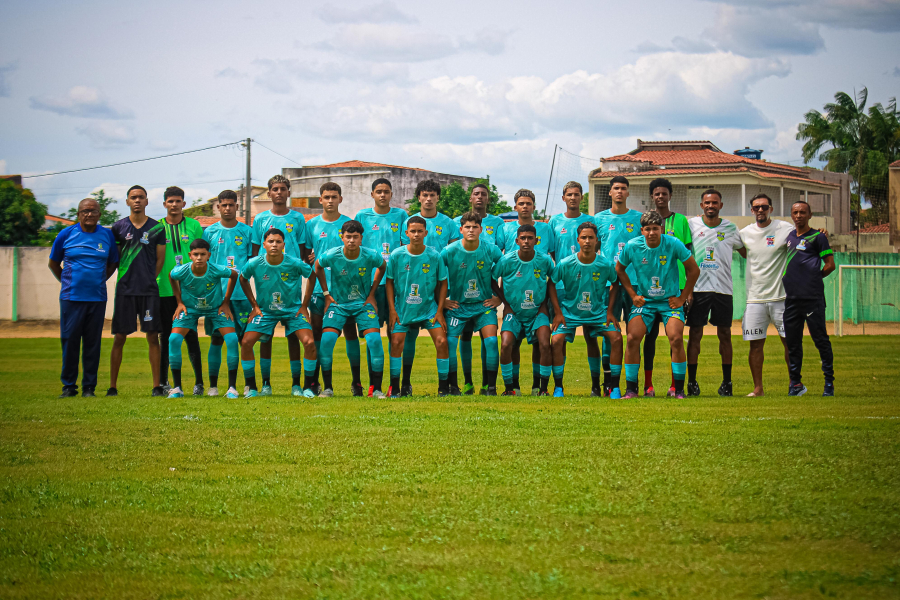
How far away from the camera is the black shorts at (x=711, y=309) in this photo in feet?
33.2

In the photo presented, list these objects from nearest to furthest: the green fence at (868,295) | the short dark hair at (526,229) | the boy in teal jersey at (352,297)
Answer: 1. the boy in teal jersey at (352,297)
2. the short dark hair at (526,229)
3. the green fence at (868,295)

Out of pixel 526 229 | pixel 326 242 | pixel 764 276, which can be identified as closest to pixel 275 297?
pixel 326 242

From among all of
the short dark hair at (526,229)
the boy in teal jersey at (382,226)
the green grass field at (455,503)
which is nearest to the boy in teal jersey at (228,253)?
the boy in teal jersey at (382,226)

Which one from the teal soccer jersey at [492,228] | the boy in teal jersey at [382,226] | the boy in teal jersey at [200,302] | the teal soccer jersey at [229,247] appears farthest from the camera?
the teal soccer jersey at [492,228]

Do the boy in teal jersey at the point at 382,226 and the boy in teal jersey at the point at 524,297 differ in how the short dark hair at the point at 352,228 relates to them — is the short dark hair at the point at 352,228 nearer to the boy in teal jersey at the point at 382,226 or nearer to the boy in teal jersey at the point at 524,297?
the boy in teal jersey at the point at 382,226

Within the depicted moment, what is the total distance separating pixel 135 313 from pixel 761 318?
7.70 m

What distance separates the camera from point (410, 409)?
26.5ft

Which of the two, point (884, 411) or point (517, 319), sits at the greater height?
point (517, 319)

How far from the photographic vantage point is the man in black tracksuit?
9.87m

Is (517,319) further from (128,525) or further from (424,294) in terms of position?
(128,525)

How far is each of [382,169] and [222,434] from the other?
4729 cm

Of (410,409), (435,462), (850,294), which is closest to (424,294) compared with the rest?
(410,409)

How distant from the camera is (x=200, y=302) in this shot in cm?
1006

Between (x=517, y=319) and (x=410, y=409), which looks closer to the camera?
(x=410, y=409)
